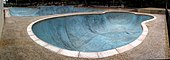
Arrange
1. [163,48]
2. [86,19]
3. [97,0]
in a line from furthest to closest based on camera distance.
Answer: [97,0]
[86,19]
[163,48]

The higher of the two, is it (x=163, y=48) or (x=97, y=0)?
(x=97, y=0)

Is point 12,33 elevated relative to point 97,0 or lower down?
lower down

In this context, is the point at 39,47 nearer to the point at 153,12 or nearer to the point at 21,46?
the point at 21,46

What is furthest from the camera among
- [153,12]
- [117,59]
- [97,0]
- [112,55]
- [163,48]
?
[97,0]

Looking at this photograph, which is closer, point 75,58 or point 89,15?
point 75,58

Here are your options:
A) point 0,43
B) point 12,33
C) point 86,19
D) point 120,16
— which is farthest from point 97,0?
point 0,43

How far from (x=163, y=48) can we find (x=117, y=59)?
2.22 m

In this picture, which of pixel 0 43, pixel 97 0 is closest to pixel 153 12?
pixel 97 0

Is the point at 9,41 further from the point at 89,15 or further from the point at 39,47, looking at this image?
the point at 89,15

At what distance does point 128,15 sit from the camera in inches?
791

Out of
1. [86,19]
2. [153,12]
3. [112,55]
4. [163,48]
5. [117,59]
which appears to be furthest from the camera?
[153,12]

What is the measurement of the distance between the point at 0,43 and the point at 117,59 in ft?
15.1

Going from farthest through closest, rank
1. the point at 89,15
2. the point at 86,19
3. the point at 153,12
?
the point at 153,12
the point at 89,15
the point at 86,19

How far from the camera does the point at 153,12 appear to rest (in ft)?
67.6
